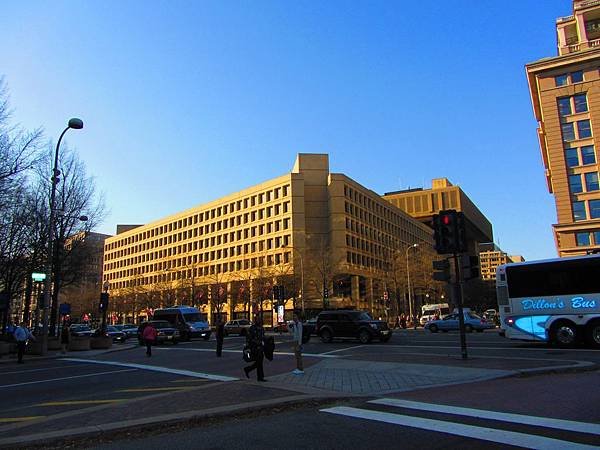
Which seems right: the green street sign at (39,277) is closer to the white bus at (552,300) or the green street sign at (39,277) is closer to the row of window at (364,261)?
the white bus at (552,300)

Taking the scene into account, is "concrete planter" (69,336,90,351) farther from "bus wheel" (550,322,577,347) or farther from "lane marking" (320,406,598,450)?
"lane marking" (320,406,598,450)

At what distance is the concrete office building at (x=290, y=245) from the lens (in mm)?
78125

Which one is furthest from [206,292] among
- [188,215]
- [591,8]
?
[591,8]

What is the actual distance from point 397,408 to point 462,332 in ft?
27.0

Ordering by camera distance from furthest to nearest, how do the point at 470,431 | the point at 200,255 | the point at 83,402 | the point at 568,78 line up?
the point at 200,255 → the point at 568,78 → the point at 83,402 → the point at 470,431

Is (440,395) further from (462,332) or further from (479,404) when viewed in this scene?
(462,332)

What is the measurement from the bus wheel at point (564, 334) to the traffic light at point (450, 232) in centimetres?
Answer: 675

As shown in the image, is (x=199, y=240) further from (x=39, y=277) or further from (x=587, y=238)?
(x=39, y=277)

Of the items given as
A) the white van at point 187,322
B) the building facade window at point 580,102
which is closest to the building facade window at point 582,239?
the building facade window at point 580,102

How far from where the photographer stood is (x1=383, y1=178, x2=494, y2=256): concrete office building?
13550 centimetres

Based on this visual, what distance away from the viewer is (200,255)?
365ft

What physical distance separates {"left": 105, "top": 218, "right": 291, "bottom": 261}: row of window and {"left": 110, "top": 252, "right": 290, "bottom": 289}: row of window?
4.91 meters

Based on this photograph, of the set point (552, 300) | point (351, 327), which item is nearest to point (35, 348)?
point (351, 327)

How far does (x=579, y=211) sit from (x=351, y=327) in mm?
50839
